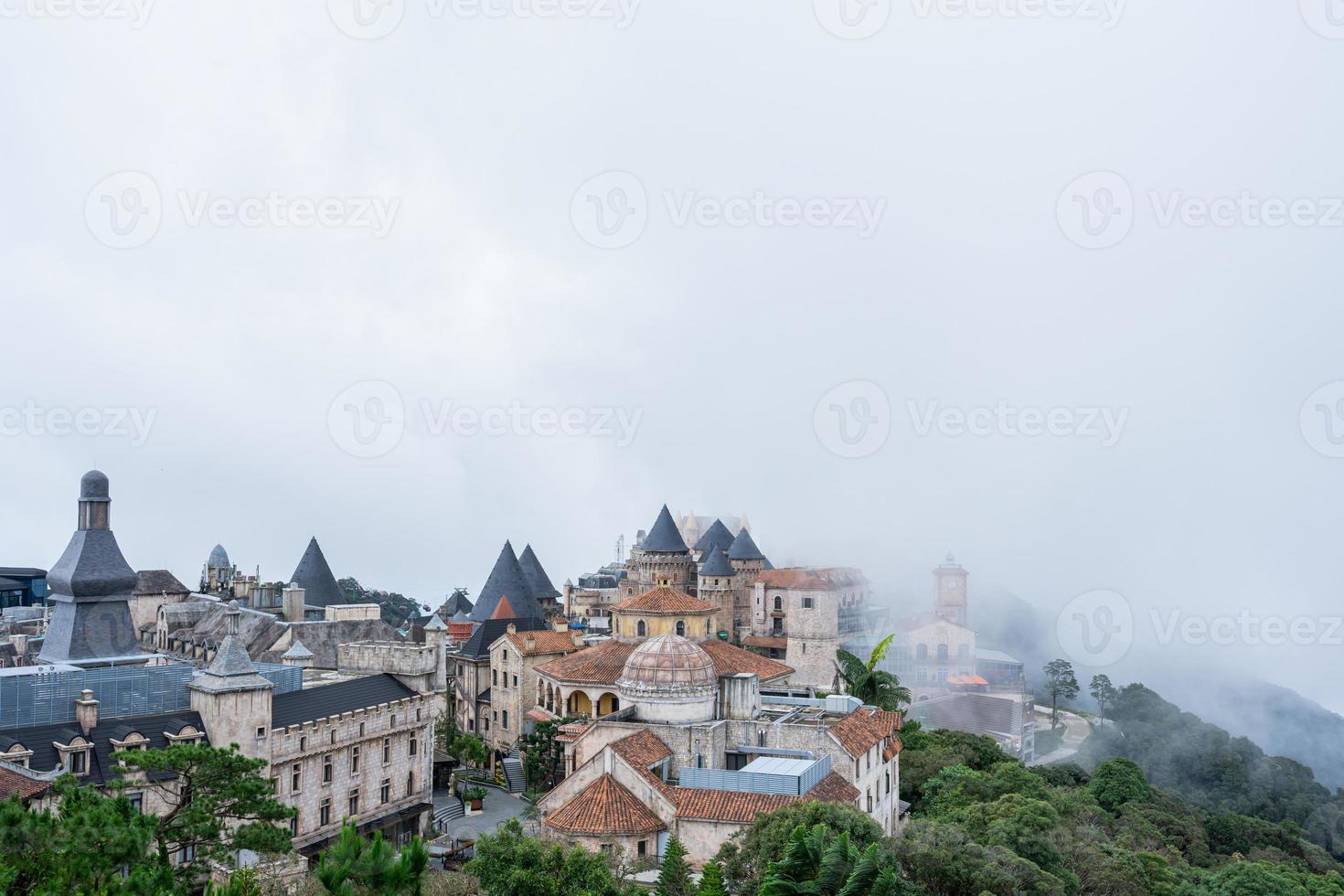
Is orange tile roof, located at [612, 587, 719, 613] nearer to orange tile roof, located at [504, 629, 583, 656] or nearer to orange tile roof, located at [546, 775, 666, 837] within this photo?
orange tile roof, located at [504, 629, 583, 656]

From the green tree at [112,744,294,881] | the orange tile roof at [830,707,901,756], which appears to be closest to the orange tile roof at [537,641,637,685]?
the orange tile roof at [830,707,901,756]

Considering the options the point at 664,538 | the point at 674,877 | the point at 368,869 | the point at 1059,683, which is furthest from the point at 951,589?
the point at 368,869

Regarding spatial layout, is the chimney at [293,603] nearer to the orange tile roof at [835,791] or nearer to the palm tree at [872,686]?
the palm tree at [872,686]

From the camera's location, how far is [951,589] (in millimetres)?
85750

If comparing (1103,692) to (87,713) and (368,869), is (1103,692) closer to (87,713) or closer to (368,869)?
(87,713)

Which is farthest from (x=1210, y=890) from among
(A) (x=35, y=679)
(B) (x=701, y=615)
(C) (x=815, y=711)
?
(A) (x=35, y=679)

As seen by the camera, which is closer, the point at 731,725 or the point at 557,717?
the point at 731,725

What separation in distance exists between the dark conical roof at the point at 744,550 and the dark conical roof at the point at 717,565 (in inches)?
76.8

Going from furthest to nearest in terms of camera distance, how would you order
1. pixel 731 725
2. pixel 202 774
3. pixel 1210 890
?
pixel 731 725, pixel 1210 890, pixel 202 774

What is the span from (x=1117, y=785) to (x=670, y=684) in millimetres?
30471

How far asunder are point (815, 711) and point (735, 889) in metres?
18.5

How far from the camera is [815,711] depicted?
4844 centimetres

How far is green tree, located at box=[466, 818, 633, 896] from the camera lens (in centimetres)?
2800

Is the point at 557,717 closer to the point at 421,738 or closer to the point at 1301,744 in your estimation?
the point at 421,738
